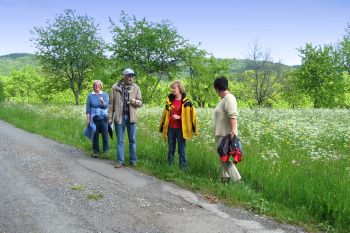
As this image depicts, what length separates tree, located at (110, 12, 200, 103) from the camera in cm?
5347

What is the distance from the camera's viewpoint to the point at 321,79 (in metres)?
47.2

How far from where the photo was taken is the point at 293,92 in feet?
169

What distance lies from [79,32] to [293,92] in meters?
32.0

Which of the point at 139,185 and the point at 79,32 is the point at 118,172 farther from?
the point at 79,32

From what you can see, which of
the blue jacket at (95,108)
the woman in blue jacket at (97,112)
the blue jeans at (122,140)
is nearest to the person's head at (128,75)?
the blue jeans at (122,140)

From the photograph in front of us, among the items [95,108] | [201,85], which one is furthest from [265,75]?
[95,108]

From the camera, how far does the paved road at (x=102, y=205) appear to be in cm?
533

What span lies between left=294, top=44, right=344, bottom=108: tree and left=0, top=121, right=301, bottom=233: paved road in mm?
42542

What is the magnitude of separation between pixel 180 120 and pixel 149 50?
1838 inches

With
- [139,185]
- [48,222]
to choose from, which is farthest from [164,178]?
[48,222]

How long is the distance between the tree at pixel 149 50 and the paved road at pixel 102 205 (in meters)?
44.4

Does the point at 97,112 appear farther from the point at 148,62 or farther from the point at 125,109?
the point at 148,62

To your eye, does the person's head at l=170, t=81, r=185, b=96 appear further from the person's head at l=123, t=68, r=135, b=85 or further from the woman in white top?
the woman in white top

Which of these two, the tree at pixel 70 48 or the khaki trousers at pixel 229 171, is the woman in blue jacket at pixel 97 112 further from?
the tree at pixel 70 48
